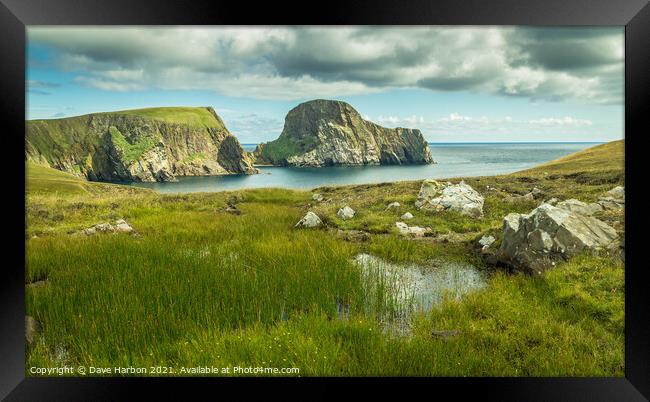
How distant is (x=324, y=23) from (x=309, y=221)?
3336 millimetres

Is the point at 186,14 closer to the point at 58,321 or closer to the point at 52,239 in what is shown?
the point at 52,239

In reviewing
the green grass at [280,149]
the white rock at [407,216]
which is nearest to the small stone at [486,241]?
the white rock at [407,216]

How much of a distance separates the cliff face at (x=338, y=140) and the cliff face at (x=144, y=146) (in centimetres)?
71

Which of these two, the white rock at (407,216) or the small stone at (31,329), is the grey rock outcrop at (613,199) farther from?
the small stone at (31,329)

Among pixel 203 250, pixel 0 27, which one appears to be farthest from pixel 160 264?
pixel 0 27

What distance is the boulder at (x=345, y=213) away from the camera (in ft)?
22.4

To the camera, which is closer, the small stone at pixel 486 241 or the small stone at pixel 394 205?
the small stone at pixel 486 241

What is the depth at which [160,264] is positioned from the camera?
5648 mm

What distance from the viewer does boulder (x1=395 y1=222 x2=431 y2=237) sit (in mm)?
6379

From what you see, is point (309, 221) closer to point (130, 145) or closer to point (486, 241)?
point (486, 241)

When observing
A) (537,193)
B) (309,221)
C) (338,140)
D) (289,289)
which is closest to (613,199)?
(537,193)

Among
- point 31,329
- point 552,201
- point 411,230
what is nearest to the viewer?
point 31,329

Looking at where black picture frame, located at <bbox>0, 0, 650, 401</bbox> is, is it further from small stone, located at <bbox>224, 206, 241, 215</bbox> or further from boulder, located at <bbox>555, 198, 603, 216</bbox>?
small stone, located at <bbox>224, 206, 241, 215</bbox>

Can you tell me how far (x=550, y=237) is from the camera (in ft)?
17.6
